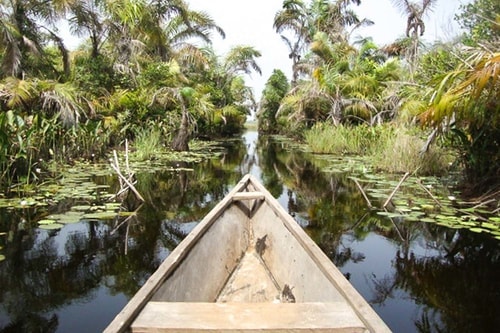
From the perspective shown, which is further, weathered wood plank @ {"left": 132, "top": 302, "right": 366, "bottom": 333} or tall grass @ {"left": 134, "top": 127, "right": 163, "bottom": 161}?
tall grass @ {"left": 134, "top": 127, "right": 163, "bottom": 161}

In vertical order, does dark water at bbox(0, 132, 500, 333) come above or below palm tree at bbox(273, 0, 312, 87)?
below

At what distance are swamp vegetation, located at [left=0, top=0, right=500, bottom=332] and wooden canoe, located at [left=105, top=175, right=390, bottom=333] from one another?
0.63 m

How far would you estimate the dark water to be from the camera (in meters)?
2.48

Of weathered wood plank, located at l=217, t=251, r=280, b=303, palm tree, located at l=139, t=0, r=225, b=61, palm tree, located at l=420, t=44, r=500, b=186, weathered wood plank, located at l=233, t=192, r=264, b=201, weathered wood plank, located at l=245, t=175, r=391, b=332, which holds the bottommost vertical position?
weathered wood plank, located at l=217, t=251, r=280, b=303

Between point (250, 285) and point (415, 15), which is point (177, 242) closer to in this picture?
point (250, 285)

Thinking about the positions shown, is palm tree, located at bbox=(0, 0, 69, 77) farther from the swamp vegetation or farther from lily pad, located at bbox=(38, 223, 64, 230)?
lily pad, located at bbox=(38, 223, 64, 230)

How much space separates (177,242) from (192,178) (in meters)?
4.24

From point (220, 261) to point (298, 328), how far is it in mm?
1607

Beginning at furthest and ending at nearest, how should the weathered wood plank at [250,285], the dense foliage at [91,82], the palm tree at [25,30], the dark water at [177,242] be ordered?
the palm tree at [25,30], the dense foliage at [91,82], the weathered wood plank at [250,285], the dark water at [177,242]

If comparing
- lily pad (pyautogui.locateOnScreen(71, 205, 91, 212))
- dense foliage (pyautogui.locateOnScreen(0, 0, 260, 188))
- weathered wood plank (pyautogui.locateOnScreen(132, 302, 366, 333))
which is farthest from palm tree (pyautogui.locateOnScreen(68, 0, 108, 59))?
weathered wood plank (pyautogui.locateOnScreen(132, 302, 366, 333))

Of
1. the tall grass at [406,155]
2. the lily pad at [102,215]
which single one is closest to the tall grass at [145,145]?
the lily pad at [102,215]

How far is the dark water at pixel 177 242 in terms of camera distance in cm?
248

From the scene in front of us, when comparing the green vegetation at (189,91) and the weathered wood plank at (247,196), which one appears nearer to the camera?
the weathered wood plank at (247,196)

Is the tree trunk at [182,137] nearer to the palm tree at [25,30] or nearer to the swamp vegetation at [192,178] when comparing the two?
the swamp vegetation at [192,178]
